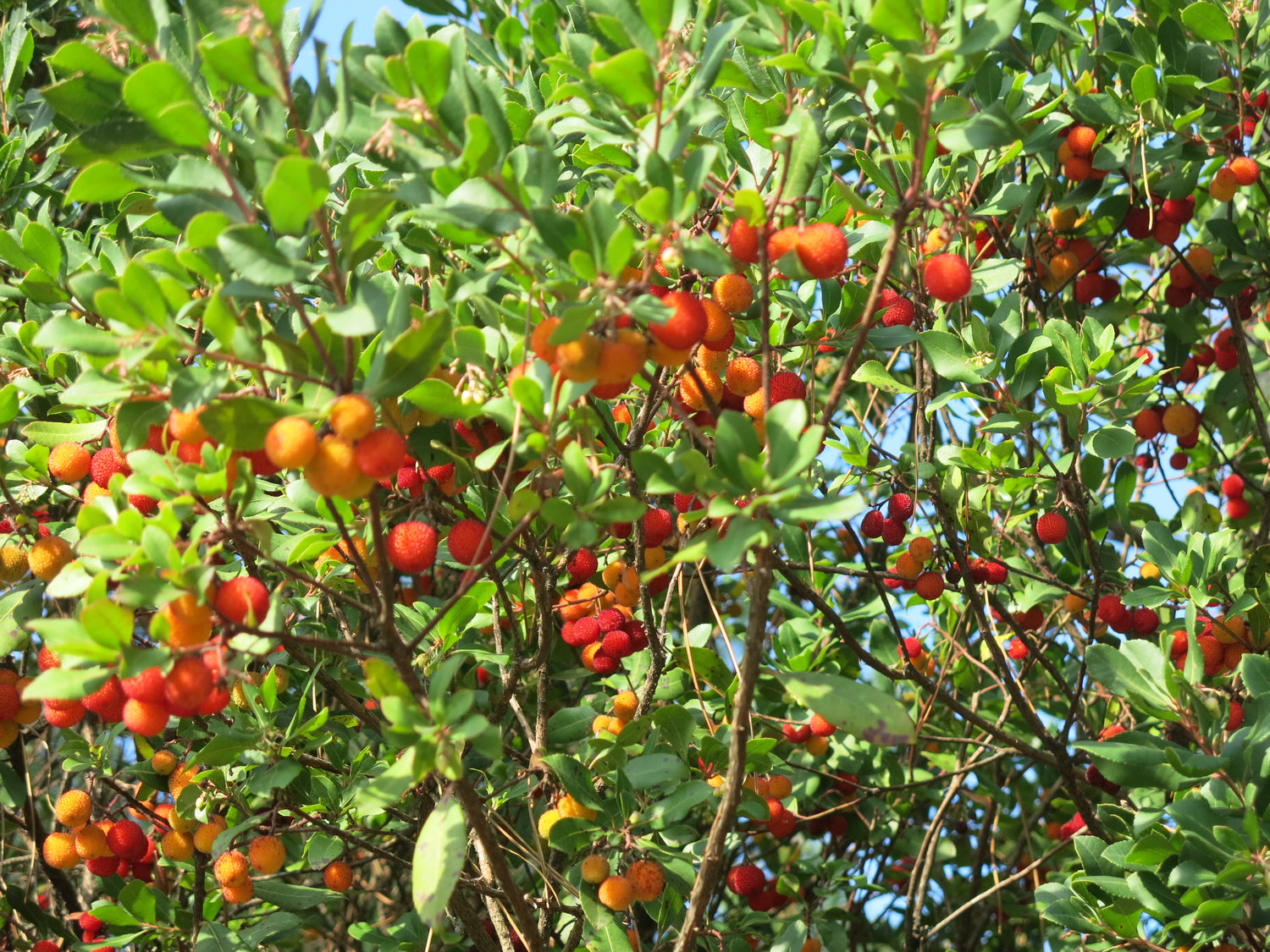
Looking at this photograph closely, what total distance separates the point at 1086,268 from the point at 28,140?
8.37 feet

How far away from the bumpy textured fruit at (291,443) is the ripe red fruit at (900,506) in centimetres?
147

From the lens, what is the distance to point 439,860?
1263 mm

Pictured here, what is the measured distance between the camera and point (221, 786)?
6.77 ft

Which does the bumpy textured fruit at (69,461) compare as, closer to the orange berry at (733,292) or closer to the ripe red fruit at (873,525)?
the orange berry at (733,292)

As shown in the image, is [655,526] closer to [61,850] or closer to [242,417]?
[242,417]

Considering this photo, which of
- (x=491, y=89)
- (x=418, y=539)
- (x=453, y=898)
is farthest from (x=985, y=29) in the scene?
(x=453, y=898)

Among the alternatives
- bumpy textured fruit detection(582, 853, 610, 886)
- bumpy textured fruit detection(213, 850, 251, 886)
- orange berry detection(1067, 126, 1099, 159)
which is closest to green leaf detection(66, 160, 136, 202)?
bumpy textured fruit detection(582, 853, 610, 886)

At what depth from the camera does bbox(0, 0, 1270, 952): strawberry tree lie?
1230mm

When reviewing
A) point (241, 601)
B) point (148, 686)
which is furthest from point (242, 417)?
point (148, 686)

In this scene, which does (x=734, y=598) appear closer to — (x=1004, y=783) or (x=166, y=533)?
(x=1004, y=783)

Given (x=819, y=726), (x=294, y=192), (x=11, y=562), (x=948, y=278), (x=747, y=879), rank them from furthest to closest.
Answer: (x=747, y=879), (x=819, y=726), (x=11, y=562), (x=948, y=278), (x=294, y=192)

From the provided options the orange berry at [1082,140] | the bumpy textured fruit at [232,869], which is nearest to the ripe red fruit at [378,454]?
the bumpy textured fruit at [232,869]

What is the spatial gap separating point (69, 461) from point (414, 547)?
0.66 meters

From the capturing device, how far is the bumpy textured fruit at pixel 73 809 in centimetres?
214
